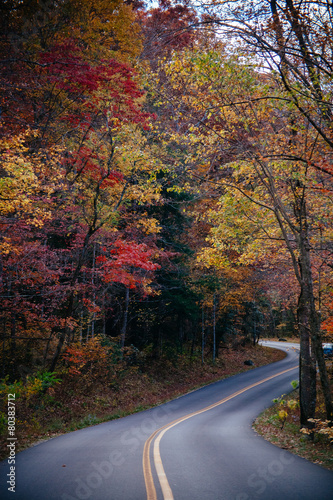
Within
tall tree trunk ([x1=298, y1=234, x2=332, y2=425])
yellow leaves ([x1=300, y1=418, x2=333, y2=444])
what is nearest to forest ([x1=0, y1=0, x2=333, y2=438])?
tall tree trunk ([x1=298, y1=234, x2=332, y2=425])

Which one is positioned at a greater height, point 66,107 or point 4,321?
point 66,107

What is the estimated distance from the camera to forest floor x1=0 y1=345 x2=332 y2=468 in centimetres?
949

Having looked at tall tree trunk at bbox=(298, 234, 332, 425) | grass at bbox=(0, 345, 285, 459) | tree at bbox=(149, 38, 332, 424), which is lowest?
grass at bbox=(0, 345, 285, 459)

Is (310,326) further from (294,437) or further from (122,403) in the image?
(122,403)

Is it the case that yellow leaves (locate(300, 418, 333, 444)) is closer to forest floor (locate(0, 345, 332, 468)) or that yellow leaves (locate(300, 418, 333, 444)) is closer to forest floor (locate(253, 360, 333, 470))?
forest floor (locate(253, 360, 333, 470))

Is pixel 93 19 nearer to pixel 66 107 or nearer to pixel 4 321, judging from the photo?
pixel 66 107

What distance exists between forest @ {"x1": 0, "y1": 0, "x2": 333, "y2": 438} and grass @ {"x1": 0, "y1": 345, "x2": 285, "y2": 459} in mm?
463

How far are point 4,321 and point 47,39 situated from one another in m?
12.8

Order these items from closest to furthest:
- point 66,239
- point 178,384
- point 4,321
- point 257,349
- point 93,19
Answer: point 4,321 < point 93,19 < point 66,239 < point 178,384 < point 257,349

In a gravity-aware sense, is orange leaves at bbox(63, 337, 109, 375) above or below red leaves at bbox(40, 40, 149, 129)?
below

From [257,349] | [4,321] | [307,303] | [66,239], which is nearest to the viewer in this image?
[307,303]

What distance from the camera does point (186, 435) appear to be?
9781mm

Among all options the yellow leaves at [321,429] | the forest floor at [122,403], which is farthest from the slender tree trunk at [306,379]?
the forest floor at [122,403]

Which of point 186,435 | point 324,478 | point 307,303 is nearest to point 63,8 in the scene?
point 307,303
